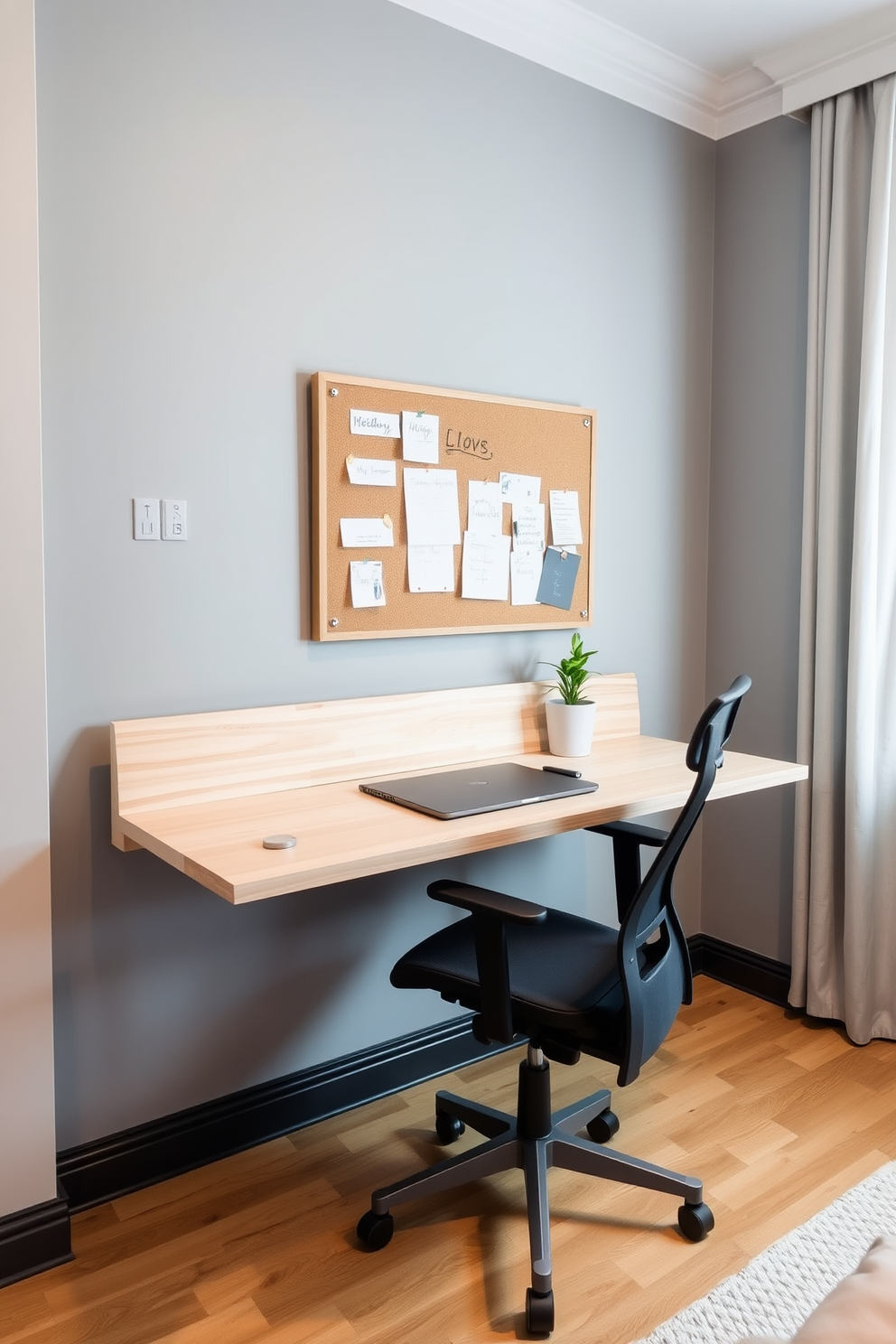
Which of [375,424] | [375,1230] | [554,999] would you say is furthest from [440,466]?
[375,1230]

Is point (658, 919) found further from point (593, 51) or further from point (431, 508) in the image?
point (593, 51)

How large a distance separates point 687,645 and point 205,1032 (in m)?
1.73

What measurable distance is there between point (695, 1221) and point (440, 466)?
63.8 inches

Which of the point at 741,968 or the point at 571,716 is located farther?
the point at 741,968

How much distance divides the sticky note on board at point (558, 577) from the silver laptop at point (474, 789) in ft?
1.79

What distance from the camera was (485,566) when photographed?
94.0 inches

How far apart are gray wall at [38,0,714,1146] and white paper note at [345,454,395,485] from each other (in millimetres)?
123

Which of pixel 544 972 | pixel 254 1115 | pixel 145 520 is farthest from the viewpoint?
pixel 254 1115

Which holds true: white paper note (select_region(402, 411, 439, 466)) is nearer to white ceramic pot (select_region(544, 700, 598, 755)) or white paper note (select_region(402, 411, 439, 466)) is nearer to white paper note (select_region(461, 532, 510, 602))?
white paper note (select_region(461, 532, 510, 602))

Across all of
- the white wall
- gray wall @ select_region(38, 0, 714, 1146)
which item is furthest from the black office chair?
the white wall

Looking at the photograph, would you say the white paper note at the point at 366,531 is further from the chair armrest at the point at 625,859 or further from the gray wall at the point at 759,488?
the gray wall at the point at 759,488

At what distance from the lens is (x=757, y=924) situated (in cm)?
288

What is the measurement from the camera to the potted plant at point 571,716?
7.70 ft

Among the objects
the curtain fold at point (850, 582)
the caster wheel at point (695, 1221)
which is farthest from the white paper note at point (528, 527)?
the caster wheel at point (695, 1221)
